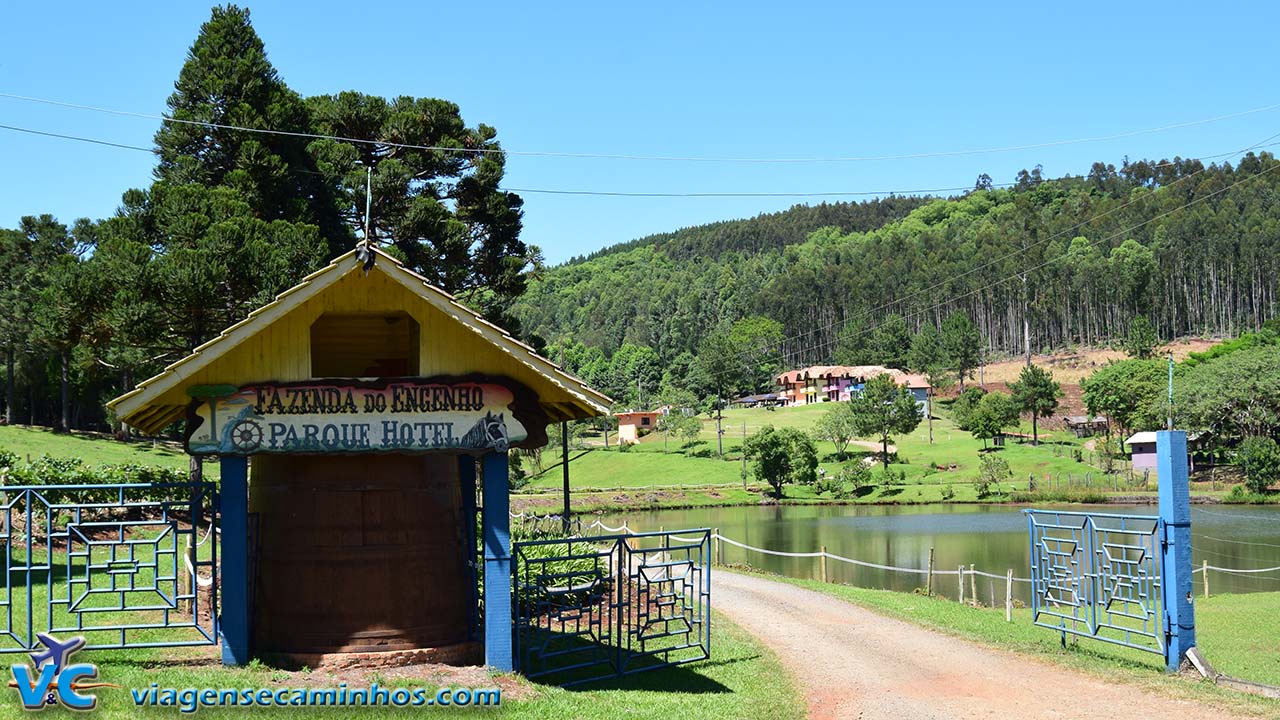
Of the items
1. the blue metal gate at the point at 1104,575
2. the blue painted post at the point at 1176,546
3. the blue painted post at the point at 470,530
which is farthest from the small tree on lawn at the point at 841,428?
the blue painted post at the point at 470,530

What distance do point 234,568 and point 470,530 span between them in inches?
114

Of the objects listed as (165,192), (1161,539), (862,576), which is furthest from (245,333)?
(862,576)

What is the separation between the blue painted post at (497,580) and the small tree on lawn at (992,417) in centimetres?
9205

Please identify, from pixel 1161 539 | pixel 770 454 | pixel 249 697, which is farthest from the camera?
pixel 770 454

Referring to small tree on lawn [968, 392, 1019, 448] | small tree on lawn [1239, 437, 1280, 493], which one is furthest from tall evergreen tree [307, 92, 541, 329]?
small tree on lawn [968, 392, 1019, 448]

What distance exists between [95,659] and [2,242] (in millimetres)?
73872

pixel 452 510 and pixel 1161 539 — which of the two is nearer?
pixel 452 510

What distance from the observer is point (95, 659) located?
11883mm

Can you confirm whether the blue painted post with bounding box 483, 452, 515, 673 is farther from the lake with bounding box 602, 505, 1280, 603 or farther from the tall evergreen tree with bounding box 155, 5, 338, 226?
the tall evergreen tree with bounding box 155, 5, 338, 226

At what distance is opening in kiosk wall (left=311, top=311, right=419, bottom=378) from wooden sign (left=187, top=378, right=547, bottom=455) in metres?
2.30

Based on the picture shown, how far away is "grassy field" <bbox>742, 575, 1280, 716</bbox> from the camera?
1370cm

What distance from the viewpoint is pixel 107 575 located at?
1953 centimetres

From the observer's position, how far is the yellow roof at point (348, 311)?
11.9 meters

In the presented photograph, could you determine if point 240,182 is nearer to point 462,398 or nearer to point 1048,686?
point 462,398
